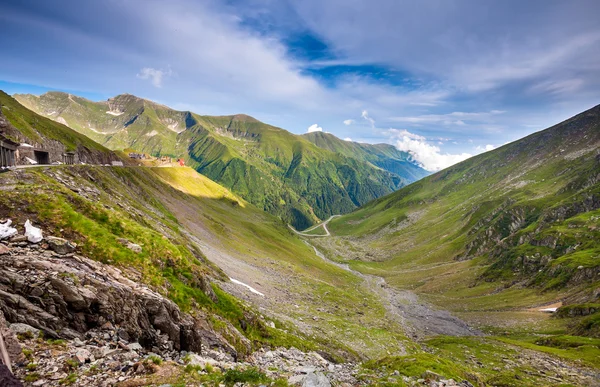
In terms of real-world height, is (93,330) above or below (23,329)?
below

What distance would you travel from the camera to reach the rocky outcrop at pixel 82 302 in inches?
579

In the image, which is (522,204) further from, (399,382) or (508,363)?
(399,382)

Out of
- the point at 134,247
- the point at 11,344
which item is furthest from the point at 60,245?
the point at 11,344

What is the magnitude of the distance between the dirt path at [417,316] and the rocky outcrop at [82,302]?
239 feet

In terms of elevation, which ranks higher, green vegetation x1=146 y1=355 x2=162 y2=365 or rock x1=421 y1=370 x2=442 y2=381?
green vegetation x1=146 y1=355 x2=162 y2=365

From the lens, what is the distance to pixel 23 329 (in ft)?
45.4

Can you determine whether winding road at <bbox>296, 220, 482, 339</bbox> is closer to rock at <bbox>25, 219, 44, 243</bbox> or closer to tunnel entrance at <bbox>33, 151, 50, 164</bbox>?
rock at <bbox>25, 219, 44, 243</bbox>

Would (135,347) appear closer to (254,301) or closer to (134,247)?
(134,247)

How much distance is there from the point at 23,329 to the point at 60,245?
5660 mm

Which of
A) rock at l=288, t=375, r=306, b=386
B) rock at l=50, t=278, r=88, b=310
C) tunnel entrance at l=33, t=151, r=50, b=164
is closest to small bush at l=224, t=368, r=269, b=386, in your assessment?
rock at l=288, t=375, r=306, b=386

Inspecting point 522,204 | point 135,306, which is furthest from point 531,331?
point 522,204

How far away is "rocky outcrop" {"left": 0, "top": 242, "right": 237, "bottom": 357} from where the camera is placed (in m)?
14.7

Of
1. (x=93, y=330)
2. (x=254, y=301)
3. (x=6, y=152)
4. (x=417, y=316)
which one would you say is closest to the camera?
(x=93, y=330)

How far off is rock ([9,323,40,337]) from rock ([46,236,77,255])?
5.04 metres
